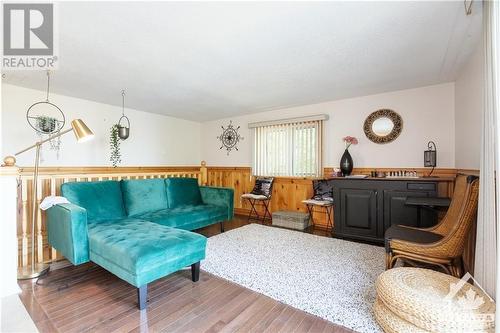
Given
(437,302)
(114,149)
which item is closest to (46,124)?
(114,149)

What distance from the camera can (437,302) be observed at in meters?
1.30

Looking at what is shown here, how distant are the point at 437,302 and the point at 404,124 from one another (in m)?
2.94

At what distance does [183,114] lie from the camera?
5.18m

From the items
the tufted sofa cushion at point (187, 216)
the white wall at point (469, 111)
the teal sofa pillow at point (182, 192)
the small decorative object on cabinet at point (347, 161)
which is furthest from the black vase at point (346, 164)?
the teal sofa pillow at point (182, 192)

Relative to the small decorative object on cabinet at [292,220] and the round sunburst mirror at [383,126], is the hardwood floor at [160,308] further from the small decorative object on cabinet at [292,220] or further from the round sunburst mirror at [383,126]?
the round sunburst mirror at [383,126]

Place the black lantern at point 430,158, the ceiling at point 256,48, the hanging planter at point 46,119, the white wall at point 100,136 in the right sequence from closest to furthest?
the ceiling at point 256,48 → the black lantern at point 430,158 → the white wall at point 100,136 → the hanging planter at point 46,119

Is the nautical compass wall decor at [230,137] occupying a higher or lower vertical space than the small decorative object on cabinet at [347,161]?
higher

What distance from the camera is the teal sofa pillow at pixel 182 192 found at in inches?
143

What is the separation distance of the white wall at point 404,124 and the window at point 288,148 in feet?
0.58

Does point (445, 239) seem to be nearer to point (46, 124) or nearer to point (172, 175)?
point (172, 175)

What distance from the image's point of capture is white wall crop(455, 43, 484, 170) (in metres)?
2.19

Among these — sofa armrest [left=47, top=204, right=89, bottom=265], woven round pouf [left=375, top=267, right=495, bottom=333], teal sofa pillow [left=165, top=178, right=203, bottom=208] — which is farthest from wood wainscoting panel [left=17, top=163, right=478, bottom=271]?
woven round pouf [left=375, top=267, right=495, bottom=333]

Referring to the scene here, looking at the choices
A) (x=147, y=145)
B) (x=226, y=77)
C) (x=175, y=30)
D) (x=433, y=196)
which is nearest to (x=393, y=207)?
(x=433, y=196)

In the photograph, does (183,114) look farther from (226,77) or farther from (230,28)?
(230,28)
